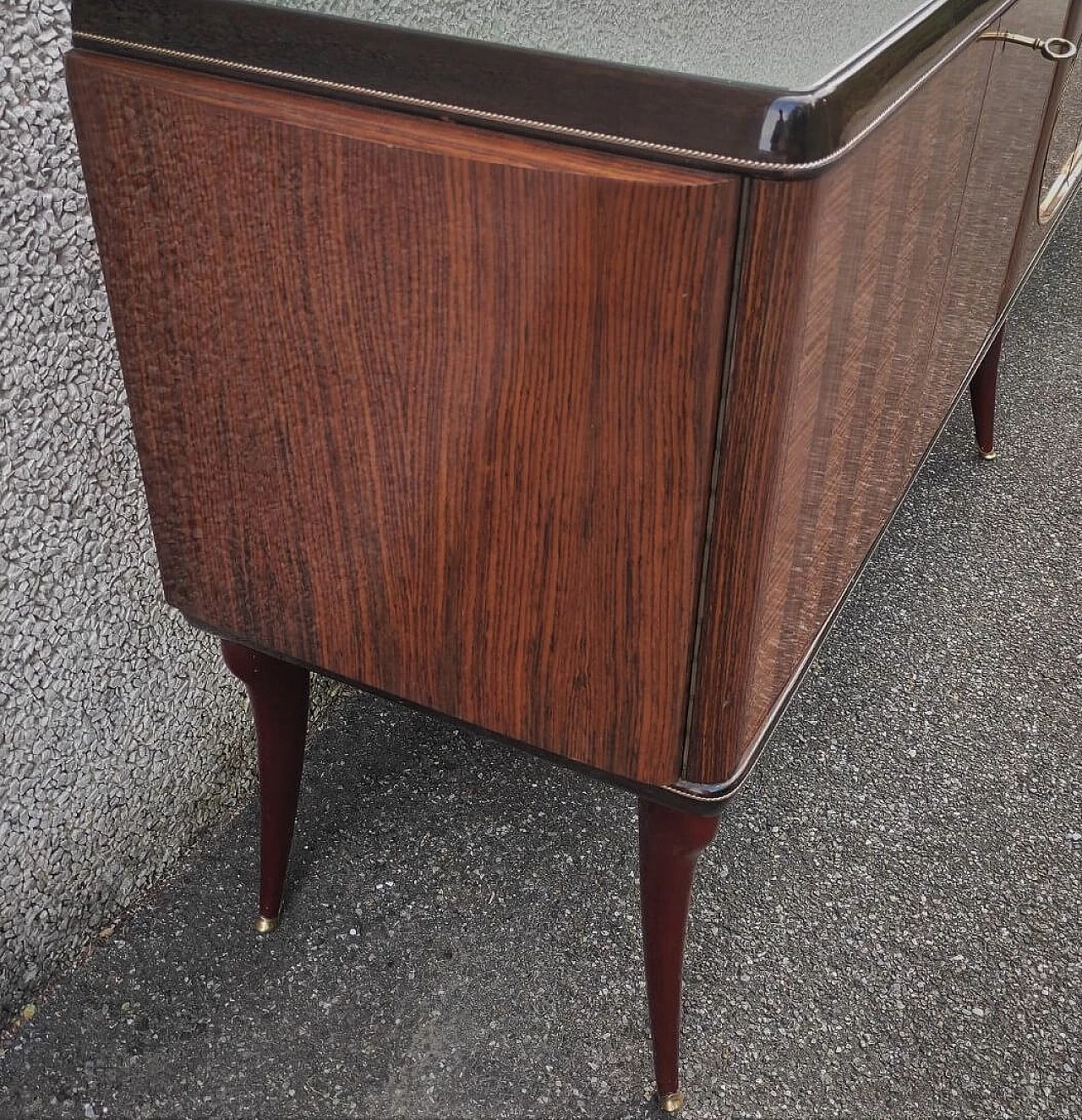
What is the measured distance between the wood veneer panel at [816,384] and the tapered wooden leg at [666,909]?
85 millimetres

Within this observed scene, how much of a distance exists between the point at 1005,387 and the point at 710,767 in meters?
1.62

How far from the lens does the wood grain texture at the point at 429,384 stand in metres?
0.58

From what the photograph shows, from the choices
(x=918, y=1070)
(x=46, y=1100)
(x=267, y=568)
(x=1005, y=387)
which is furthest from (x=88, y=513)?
(x=1005, y=387)

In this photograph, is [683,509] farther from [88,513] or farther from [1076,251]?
[1076,251]

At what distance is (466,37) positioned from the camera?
1.90 feet

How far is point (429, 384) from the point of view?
66 cm

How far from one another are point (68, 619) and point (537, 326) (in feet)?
1.81

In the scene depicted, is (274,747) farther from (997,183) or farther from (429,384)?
(997,183)

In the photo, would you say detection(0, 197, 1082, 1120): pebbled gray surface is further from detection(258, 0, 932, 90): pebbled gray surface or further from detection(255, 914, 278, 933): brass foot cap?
detection(258, 0, 932, 90): pebbled gray surface

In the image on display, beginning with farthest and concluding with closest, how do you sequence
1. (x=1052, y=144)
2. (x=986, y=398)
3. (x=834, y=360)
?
(x=986, y=398) < (x=1052, y=144) < (x=834, y=360)

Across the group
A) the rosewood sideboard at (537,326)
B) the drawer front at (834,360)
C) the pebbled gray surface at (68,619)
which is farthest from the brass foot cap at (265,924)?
the drawer front at (834,360)

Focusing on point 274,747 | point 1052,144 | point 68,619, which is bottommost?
point 274,747

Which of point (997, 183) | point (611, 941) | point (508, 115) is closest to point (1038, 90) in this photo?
point (997, 183)

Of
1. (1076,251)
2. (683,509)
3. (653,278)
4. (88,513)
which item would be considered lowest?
(1076,251)
